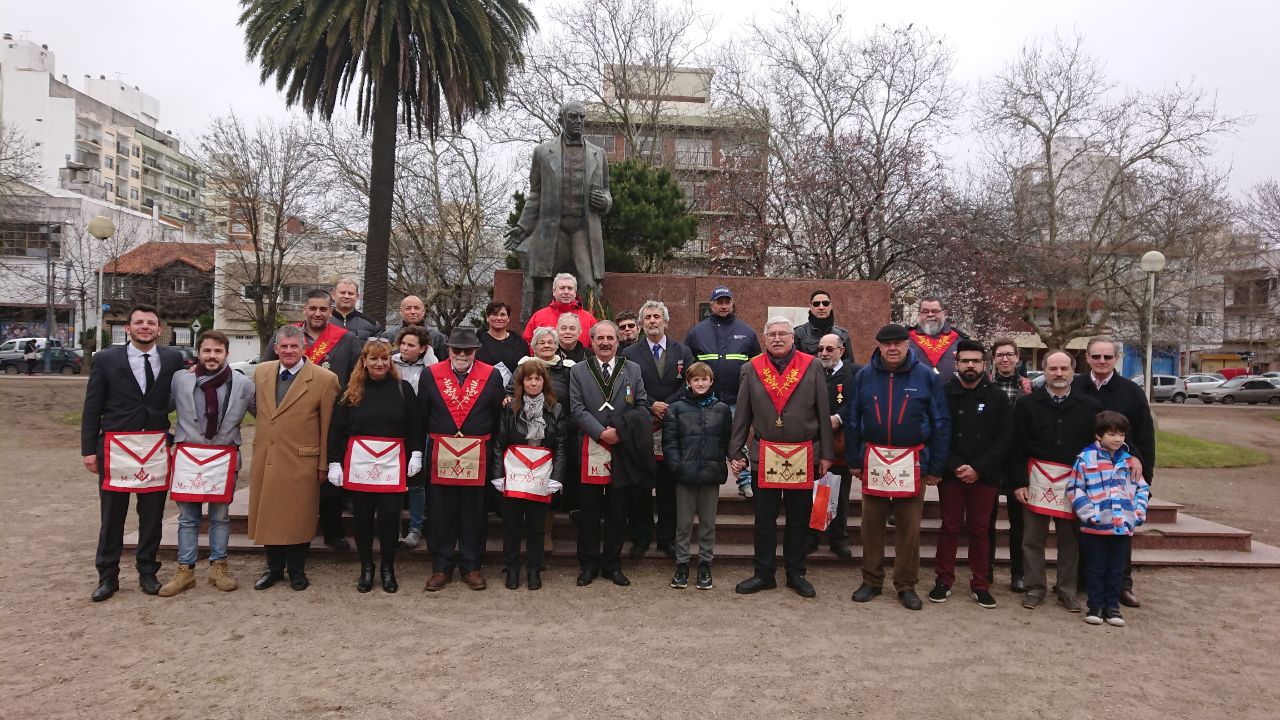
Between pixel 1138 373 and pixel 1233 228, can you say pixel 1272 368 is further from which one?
pixel 1233 228

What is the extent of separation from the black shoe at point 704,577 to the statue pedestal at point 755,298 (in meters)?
4.38

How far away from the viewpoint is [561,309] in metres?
7.26

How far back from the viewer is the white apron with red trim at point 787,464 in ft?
18.2

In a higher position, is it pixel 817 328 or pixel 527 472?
pixel 817 328

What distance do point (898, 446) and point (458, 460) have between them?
319 centimetres

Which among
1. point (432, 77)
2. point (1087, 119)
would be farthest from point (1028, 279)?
point (432, 77)

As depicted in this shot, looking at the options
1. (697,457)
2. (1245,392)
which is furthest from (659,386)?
(1245,392)

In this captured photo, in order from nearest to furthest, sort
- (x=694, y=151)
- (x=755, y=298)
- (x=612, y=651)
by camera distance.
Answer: (x=612, y=651), (x=755, y=298), (x=694, y=151)

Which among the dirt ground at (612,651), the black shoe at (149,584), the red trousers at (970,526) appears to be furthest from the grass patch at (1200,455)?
the black shoe at (149,584)

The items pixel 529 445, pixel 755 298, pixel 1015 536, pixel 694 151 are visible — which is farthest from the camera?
pixel 694 151

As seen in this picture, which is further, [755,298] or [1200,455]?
[1200,455]

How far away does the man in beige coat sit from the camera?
5.50 m

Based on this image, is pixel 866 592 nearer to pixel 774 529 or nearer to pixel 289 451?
pixel 774 529

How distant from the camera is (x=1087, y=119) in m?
28.1
